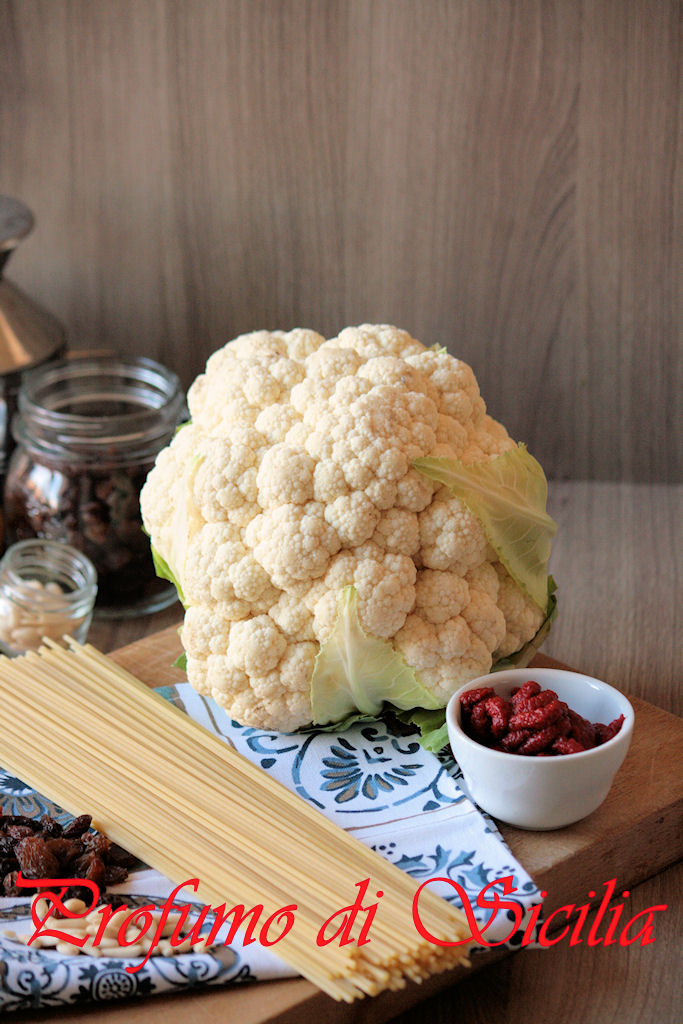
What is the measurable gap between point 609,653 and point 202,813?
23.1 inches

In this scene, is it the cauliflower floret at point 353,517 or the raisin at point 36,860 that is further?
the cauliflower floret at point 353,517

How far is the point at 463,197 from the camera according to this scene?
1532 millimetres

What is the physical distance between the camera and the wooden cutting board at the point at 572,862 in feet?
2.58

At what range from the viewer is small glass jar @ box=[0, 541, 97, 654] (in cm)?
128

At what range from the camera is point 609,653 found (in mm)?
1308

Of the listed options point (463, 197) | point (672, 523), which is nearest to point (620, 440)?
point (672, 523)

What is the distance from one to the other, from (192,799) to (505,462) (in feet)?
1.43

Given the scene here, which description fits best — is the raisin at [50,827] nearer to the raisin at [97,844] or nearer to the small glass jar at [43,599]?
the raisin at [97,844]

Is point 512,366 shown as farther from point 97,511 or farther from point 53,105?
point 53,105

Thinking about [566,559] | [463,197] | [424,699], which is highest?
[463,197]

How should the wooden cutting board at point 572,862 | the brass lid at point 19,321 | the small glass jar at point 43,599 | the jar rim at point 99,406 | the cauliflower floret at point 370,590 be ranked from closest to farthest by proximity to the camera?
the wooden cutting board at point 572,862 < the cauliflower floret at point 370,590 < the small glass jar at point 43,599 < the jar rim at point 99,406 < the brass lid at point 19,321

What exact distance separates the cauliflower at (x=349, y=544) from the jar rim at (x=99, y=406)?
0.31 meters

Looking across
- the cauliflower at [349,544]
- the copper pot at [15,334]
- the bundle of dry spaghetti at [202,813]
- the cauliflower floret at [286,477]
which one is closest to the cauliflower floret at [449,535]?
the cauliflower at [349,544]

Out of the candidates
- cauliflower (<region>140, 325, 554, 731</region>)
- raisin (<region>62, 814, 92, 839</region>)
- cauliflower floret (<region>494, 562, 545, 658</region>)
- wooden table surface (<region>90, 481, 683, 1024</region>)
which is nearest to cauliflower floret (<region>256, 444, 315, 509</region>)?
cauliflower (<region>140, 325, 554, 731</region>)
